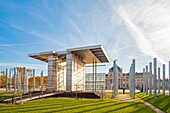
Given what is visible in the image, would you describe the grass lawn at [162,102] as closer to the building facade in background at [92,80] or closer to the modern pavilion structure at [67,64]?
the modern pavilion structure at [67,64]

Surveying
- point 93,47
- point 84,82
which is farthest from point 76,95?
point 84,82

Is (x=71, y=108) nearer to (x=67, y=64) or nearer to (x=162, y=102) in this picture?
(x=162, y=102)

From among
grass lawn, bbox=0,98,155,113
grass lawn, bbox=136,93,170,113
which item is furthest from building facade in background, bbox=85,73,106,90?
grass lawn, bbox=0,98,155,113

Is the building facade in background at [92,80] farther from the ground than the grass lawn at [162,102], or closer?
farther from the ground

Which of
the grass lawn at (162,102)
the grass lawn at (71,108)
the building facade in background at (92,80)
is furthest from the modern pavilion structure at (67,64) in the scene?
the grass lawn at (71,108)

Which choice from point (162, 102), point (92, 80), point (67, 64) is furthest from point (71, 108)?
point (92, 80)

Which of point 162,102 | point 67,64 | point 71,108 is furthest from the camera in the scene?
point 67,64

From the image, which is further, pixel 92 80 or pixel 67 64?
pixel 92 80

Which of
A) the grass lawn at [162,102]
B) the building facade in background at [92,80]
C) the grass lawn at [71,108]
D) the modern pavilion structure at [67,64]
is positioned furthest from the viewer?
the building facade in background at [92,80]

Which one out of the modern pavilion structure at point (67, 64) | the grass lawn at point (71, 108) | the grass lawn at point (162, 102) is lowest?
the grass lawn at point (162, 102)

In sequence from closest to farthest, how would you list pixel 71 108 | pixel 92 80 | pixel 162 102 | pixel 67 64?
pixel 71 108 → pixel 162 102 → pixel 67 64 → pixel 92 80

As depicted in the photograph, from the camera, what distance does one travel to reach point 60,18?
1861 centimetres

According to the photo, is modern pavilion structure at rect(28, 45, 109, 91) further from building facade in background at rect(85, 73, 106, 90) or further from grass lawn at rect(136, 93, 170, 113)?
grass lawn at rect(136, 93, 170, 113)

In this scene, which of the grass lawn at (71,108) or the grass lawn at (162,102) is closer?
the grass lawn at (71,108)
